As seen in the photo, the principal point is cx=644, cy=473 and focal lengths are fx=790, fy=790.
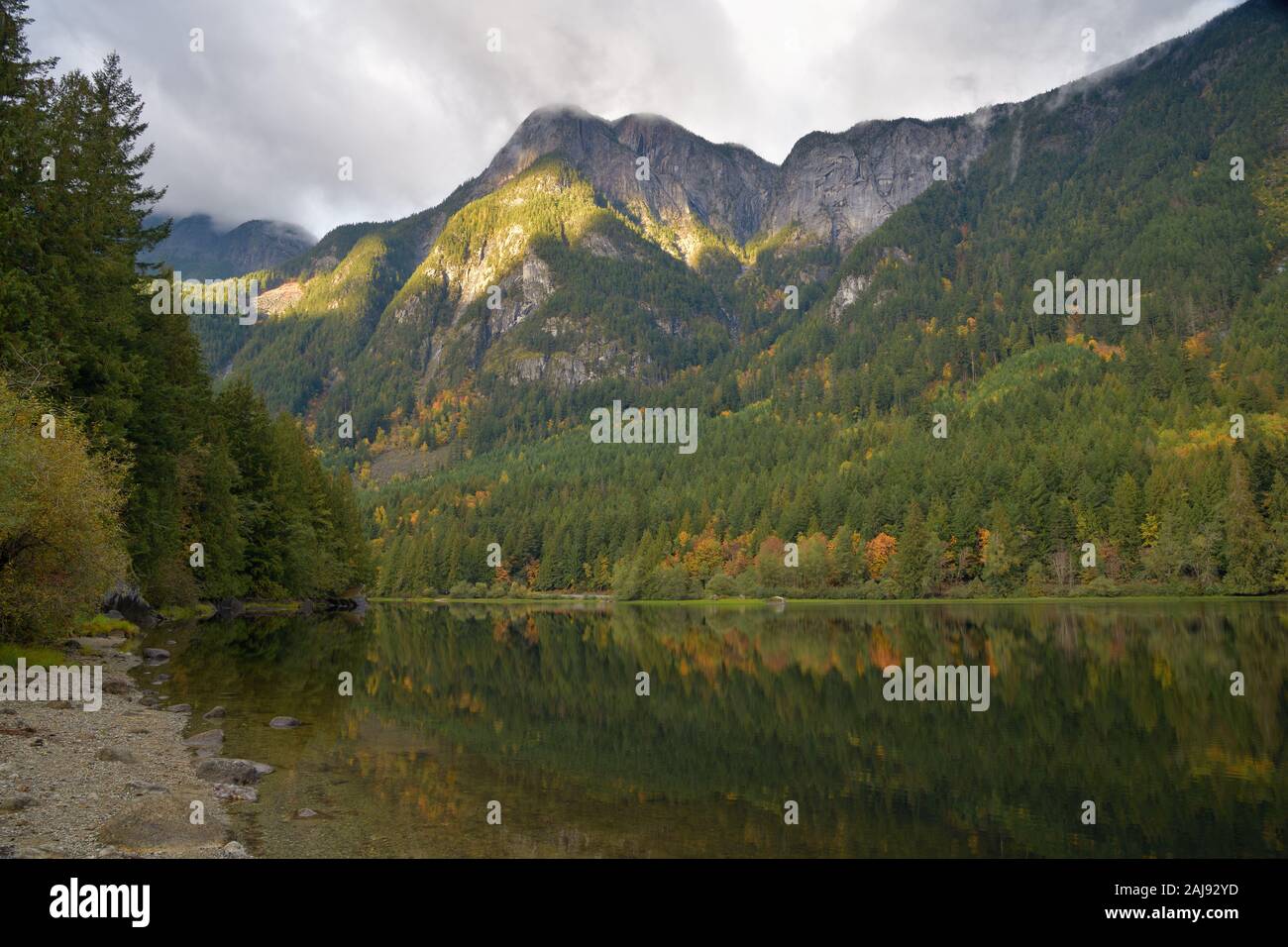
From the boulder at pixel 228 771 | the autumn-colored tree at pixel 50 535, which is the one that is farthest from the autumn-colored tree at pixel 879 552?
the boulder at pixel 228 771

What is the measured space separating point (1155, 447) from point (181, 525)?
459ft

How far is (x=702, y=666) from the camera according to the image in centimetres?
4194

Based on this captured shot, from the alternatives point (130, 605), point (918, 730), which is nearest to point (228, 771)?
point (918, 730)

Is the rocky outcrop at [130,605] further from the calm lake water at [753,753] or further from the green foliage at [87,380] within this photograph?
the calm lake water at [753,753]

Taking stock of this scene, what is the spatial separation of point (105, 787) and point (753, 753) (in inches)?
593

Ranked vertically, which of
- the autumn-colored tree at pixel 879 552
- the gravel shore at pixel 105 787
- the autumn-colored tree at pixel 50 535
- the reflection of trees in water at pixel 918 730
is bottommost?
the autumn-colored tree at pixel 879 552

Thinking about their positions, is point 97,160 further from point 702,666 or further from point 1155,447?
point 1155,447

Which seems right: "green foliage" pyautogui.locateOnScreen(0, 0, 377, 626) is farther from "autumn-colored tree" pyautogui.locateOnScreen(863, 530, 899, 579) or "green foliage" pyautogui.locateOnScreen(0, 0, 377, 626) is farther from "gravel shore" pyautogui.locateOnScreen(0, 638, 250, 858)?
"autumn-colored tree" pyautogui.locateOnScreen(863, 530, 899, 579)

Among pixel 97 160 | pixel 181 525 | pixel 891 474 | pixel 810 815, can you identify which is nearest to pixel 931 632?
pixel 810 815

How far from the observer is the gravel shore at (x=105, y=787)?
12.2 m

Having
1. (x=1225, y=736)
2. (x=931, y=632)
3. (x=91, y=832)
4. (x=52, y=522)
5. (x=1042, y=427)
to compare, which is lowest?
(x=931, y=632)

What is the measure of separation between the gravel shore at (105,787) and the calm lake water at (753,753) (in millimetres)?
1003
